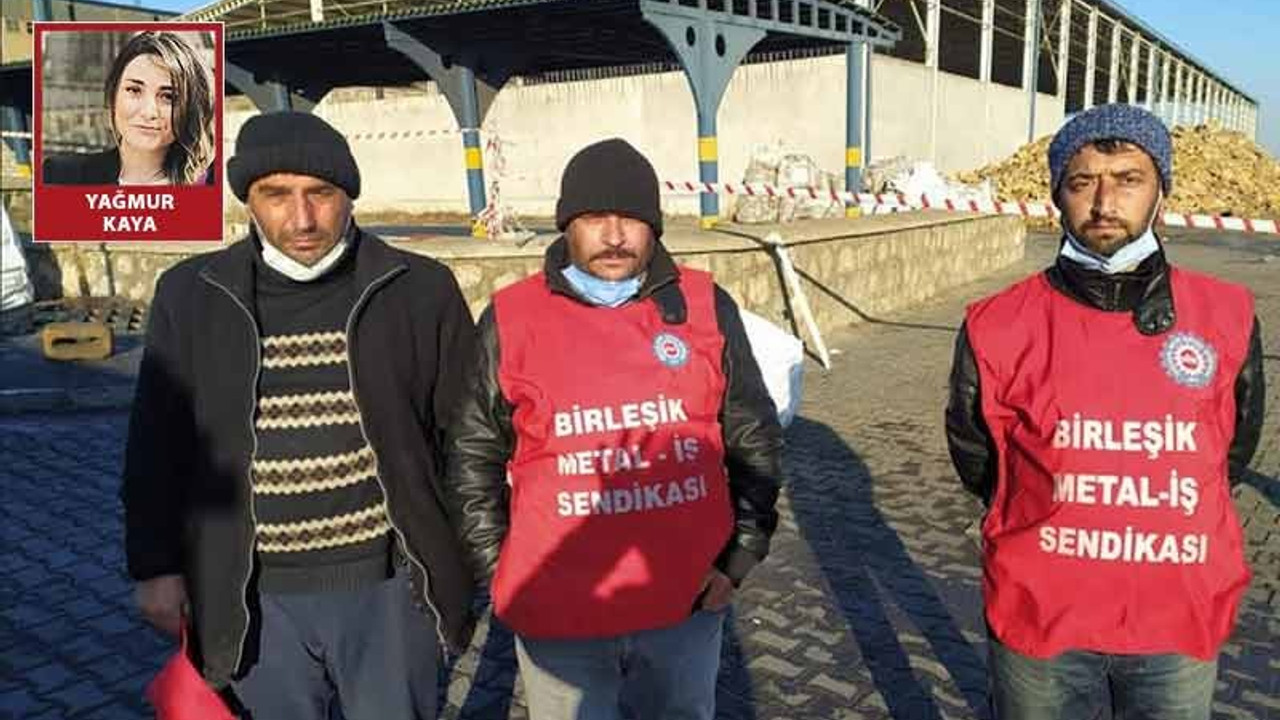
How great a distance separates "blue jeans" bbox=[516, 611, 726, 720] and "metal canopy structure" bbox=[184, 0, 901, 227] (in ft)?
32.2

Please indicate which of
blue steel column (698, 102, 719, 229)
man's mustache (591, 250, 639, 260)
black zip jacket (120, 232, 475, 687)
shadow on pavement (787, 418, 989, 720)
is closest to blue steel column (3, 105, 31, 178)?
blue steel column (698, 102, 719, 229)

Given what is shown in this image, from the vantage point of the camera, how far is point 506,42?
14602 millimetres

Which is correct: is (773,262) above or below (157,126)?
below

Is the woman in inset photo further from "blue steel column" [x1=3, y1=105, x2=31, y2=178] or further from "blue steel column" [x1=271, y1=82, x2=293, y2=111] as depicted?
"blue steel column" [x1=3, y1=105, x2=31, y2=178]

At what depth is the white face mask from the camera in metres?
1.97

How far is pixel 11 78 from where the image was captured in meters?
18.0

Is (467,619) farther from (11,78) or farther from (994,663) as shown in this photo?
(11,78)

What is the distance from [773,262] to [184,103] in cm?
557

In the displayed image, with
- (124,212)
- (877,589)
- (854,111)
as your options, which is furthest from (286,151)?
(854,111)

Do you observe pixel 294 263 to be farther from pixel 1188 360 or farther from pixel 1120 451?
pixel 1188 360

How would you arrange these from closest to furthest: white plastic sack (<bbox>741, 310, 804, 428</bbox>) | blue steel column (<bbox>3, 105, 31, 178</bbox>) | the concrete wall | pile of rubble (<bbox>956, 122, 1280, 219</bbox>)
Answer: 1. white plastic sack (<bbox>741, 310, 804, 428</bbox>)
2. blue steel column (<bbox>3, 105, 31, 178</bbox>)
3. the concrete wall
4. pile of rubble (<bbox>956, 122, 1280, 219</bbox>)

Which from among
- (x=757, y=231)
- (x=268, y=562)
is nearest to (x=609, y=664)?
(x=268, y=562)

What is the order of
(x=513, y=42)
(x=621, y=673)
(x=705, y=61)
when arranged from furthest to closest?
(x=513, y=42)
(x=705, y=61)
(x=621, y=673)

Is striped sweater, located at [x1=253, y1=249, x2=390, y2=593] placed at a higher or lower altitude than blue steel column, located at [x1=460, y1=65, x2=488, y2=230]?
lower
